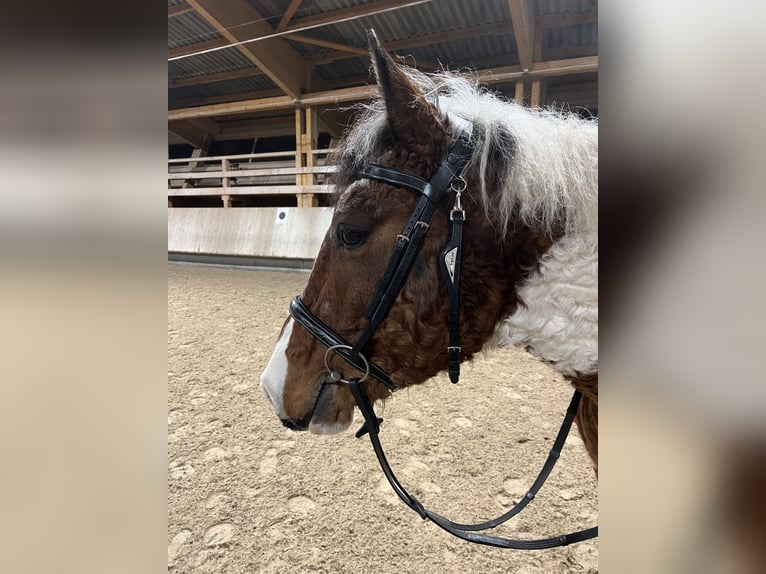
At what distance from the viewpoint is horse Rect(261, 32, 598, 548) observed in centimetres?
91

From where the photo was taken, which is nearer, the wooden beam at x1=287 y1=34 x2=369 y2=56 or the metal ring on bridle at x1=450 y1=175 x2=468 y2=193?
the metal ring on bridle at x1=450 y1=175 x2=468 y2=193

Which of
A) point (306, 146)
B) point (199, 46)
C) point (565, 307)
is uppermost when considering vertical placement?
point (199, 46)

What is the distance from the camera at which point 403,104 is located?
3.20 ft

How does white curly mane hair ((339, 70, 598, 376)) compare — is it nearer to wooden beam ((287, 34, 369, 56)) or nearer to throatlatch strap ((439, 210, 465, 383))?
throatlatch strap ((439, 210, 465, 383))

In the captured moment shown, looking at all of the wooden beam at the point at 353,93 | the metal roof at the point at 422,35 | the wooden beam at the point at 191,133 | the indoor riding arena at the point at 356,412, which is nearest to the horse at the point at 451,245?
the indoor riding arena at the point at 356,412

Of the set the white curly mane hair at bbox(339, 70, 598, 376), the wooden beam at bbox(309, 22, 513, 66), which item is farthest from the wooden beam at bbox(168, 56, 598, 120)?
the white curly mane hair at bbox(339, 70, 598, 376)

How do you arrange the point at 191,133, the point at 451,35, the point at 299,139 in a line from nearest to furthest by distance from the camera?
the point at 451,35
the point at 299,139
the point at 191,133

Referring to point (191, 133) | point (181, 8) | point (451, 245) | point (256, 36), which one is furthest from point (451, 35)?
point (191, 133)

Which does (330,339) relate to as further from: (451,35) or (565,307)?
(451,35)

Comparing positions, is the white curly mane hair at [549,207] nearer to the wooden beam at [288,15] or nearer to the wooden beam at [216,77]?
the wooden beam at [288,15]

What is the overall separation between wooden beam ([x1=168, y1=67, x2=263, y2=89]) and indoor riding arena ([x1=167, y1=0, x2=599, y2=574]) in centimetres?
16

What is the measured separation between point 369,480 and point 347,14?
7157 mm
